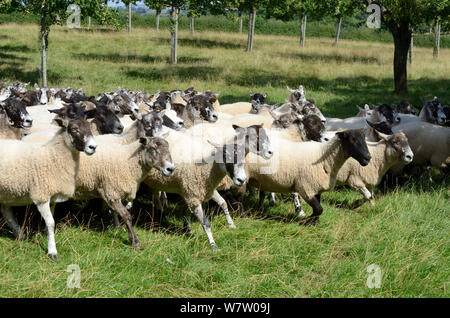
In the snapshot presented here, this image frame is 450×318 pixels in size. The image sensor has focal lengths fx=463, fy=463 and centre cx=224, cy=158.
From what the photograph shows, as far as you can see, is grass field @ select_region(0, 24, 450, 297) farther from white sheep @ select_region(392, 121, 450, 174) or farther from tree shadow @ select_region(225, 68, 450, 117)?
tree shadow @ select_region(225, 68, 450, 117)

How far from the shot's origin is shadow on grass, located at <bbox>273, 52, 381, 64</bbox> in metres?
26.5

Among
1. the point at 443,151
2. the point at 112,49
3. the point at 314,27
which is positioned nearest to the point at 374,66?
the point at 112,49

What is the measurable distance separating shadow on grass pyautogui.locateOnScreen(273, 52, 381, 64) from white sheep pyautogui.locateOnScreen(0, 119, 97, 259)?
71.5 feet

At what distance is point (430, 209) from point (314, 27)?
56951 millimetres

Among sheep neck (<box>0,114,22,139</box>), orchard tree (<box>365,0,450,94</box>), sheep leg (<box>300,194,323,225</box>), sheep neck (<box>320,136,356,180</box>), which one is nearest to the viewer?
sheep leg (<box>300,194,323,225</box>)

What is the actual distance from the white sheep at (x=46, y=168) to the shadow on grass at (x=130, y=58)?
19510mm

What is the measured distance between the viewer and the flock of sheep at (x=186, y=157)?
18.5 feet

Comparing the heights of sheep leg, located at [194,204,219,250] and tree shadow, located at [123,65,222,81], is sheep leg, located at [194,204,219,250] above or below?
below

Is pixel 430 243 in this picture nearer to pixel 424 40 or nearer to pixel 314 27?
pixel 424 40

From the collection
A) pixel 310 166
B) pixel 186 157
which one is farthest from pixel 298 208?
pixel 186 157

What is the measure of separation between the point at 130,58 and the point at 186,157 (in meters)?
20.5

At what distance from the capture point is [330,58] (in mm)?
27531

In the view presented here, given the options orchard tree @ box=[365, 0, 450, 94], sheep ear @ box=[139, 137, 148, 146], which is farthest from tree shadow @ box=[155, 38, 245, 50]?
sheep ear @ box=[139, 137, 148, 146]
